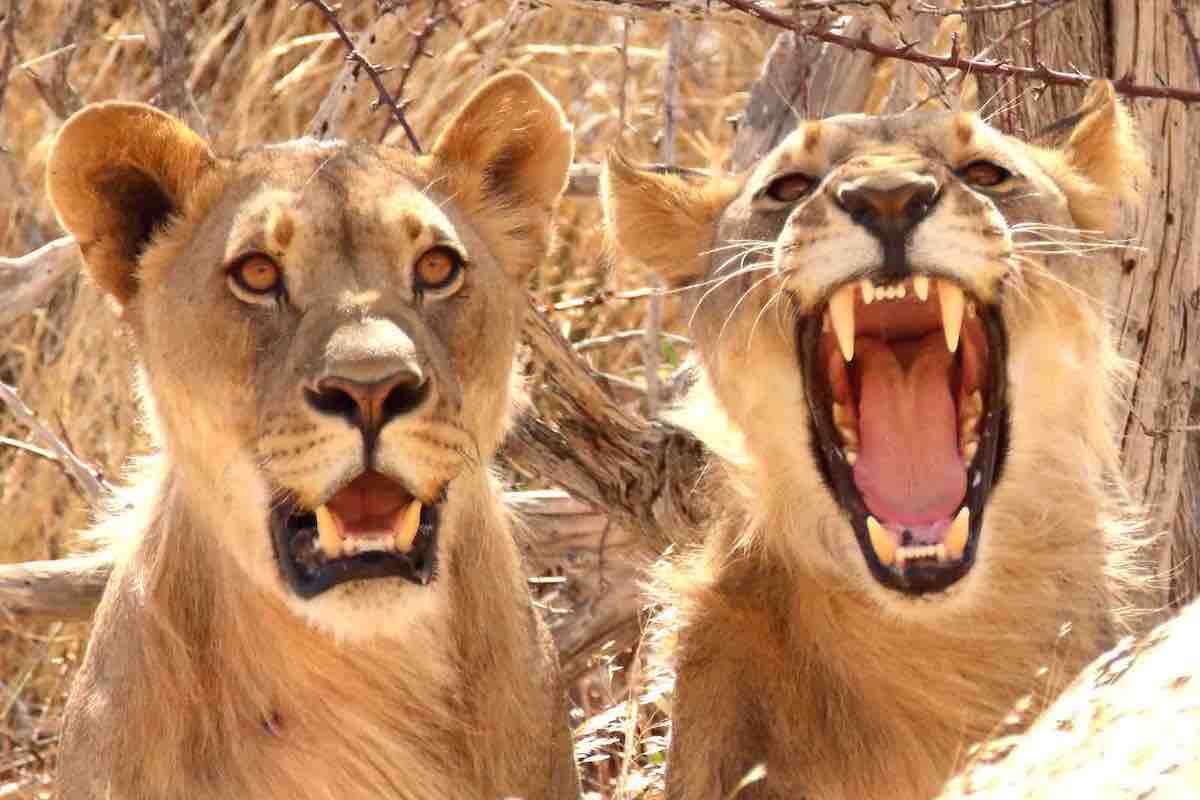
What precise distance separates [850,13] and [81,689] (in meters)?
2.59

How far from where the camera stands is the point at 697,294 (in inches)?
155

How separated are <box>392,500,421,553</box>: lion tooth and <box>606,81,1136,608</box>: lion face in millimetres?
707

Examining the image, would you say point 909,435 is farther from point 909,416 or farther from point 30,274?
point 30,274

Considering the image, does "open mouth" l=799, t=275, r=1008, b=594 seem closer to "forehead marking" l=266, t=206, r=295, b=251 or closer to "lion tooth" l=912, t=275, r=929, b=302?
"lion tooth" l=912, t=275, r=929, b=302

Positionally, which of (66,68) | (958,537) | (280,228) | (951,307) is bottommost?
(958,537)

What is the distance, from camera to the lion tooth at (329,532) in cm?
317

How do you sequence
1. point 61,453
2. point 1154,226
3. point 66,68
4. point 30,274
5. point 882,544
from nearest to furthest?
point 882,544 < point 1154,226 < point 30,274 < point 61,453 < point 66,68

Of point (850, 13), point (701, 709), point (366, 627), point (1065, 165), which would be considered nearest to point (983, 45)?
point (850, 13)

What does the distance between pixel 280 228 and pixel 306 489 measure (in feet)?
1.51

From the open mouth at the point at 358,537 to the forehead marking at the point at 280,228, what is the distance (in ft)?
1.35

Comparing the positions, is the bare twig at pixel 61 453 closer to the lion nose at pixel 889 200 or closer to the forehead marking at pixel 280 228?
the forehead marking at pixel 280 228

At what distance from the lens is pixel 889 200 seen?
3295 mm

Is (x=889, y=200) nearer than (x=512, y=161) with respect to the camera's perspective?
Yes

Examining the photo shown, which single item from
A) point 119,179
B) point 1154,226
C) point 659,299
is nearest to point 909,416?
point 1154,226
